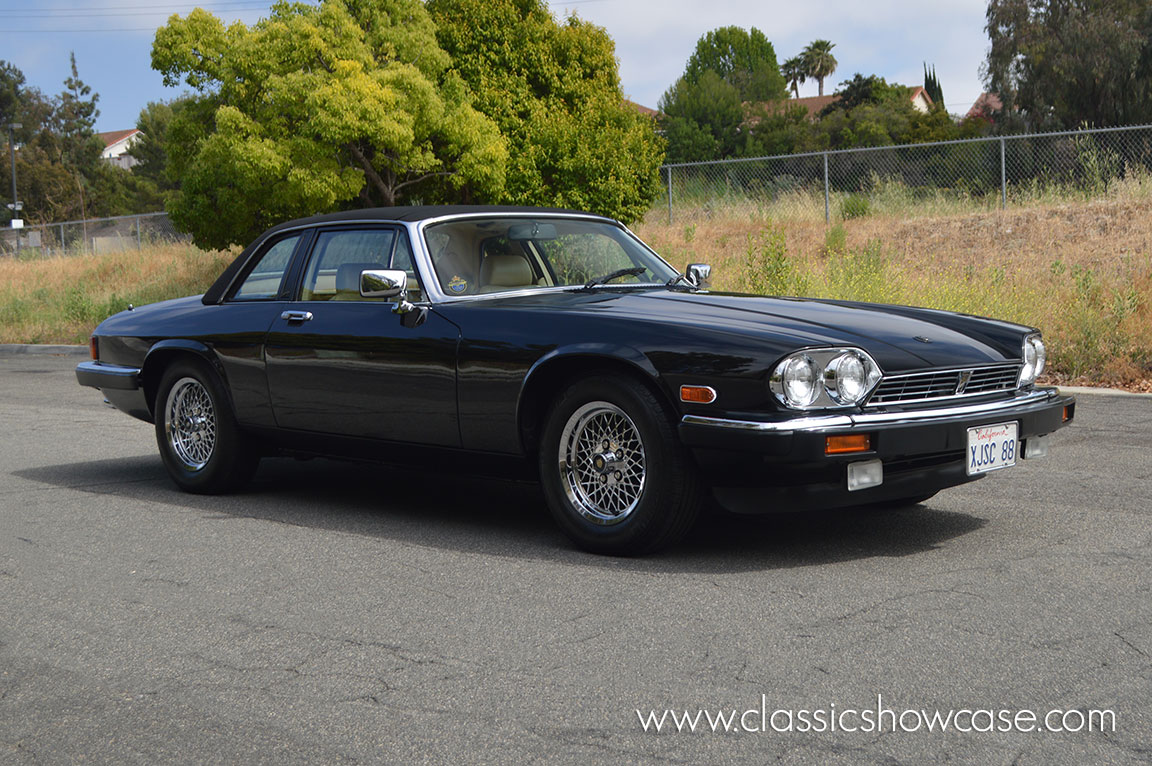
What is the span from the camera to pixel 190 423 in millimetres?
7020

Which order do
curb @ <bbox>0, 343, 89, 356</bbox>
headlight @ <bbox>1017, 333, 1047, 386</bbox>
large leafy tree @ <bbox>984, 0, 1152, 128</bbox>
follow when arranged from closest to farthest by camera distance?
headlight @ <bbox>1017, 333, 1047, 386</bbox> → curb @ <bbox>0, 343, 89, 356</bbox> → large leafy tree @ <bbox>984, 0, 1152, 128</bbox>

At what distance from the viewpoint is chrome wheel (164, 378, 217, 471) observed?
693 cm

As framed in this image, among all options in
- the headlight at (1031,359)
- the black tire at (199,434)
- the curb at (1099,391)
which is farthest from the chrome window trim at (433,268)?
the curb at (1099,391)

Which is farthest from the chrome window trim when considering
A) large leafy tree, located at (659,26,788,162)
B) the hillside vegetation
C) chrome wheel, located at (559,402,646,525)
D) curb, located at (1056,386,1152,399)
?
large leafy tree, located at (659,26,788,162)

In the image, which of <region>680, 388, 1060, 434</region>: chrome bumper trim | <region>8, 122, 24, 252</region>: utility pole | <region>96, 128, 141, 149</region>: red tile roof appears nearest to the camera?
<region>680, 388, 1060, 434</region>: chrome bumper trim

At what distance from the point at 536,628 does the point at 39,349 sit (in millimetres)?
18783

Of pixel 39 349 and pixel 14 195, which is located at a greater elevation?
pixel 14 195

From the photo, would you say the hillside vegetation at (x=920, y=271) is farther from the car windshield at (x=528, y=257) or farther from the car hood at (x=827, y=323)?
the car windshield at (x=528, y=257)

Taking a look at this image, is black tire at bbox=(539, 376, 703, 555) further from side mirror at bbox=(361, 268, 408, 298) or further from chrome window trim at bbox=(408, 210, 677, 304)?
side mirror at bbox=(361, 268, 408, 298)

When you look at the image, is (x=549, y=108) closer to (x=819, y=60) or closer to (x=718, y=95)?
(x=718, y=95)

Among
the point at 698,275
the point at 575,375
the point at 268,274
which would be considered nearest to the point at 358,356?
the point at 268,274

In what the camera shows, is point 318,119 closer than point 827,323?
No

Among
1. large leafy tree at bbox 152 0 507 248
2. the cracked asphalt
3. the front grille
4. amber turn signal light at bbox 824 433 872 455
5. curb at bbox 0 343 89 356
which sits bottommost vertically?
the cracked asphalt

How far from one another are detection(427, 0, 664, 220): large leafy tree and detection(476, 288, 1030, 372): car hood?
57.4ft
